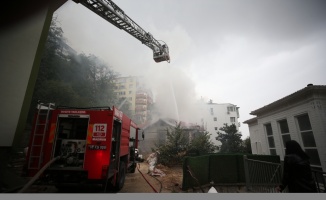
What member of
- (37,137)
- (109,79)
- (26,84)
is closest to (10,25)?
(26,84)

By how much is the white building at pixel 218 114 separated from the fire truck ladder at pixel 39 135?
190 ft

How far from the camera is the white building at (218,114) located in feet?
199

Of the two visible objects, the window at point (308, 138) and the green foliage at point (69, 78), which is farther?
the green foliage at point (69, 78)

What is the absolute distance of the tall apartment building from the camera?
7119 centimetres

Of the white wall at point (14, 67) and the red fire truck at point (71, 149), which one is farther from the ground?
the white wall at point (14, 67)

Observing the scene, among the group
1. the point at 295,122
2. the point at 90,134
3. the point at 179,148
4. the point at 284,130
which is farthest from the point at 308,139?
the point at 179,148

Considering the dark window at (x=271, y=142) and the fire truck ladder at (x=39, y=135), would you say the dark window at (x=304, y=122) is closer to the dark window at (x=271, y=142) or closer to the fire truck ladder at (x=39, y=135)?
the dark window at (x=271, y=142)

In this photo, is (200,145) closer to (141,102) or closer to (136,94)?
(141,102)

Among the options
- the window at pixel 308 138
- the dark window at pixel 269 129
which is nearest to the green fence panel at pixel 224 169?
the dark window at pixel 269 129

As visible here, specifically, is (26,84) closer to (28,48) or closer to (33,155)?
(28,48)

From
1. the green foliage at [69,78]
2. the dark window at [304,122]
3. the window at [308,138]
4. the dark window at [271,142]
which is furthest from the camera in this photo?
the green foliage at [69,78]

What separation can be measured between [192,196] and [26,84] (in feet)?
22.0

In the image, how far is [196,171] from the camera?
9977 mm

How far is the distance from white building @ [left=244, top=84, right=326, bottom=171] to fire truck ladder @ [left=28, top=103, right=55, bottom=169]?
10.9m
